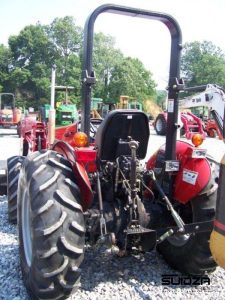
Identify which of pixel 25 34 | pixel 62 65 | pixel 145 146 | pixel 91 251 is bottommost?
pixel 91 251

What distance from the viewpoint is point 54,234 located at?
2.64 meters

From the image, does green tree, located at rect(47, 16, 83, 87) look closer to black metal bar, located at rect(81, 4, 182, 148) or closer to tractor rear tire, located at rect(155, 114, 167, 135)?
tractor rear tire, located at rect(155, 114, 167, 135)

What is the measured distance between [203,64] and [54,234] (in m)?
61.4

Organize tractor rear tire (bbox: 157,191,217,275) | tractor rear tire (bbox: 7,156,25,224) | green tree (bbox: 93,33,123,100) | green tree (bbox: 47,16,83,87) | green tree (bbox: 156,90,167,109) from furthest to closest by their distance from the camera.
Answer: green tree (bbox: 47,16,83,87) → green tree (bbox: 93,33,123,100) → green tree (bbox: 156,90,167,109) → tractor rear tire (bbox: 7,156,25,224) → tractor rear tire (bbox: 157,191,217,275)

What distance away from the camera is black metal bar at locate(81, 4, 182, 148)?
3.12m

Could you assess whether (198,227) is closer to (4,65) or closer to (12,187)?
(12,187)

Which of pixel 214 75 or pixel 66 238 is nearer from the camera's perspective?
pixel 66 238

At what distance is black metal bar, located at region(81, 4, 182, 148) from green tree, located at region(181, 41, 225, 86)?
54906 millimetres

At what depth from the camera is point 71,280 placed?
271 cm

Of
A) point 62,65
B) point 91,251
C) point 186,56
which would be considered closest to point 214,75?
point 186,56

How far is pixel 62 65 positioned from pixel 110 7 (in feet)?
146

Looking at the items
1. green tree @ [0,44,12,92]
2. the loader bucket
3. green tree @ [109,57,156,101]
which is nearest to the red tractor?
the loader bucket

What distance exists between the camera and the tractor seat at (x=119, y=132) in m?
3.13

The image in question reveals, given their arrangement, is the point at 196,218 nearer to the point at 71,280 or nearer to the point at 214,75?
the point at 71,280
